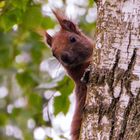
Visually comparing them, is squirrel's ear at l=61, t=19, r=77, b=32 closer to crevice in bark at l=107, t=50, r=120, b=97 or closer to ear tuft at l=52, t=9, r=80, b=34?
ear tuft at l=52, t=9, r=80, b=34

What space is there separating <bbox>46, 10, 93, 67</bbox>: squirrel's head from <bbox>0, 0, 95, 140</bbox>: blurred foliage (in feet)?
0.53

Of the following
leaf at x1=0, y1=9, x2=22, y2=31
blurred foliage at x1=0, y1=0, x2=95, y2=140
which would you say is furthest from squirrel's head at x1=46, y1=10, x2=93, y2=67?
leaf at x1=0, y1=9, x2=22, y2=31

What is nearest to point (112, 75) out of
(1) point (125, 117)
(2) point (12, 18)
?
(1) point (125, 117)

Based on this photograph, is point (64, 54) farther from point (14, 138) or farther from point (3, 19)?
point (14, 138)

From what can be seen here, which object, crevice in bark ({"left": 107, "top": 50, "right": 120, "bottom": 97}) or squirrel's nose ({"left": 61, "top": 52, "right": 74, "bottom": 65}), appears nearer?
crevice in bark ({"left": 107, "top": 50, "right": 120, "bottom": 97})

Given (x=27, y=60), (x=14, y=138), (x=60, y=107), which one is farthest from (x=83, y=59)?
(x=27, y=60)

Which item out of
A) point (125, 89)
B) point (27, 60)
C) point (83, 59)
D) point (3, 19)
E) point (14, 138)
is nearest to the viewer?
point (125, 89)

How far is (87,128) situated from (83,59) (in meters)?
1.78

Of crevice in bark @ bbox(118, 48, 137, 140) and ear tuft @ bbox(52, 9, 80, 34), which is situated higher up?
crevice in bark @ bbox(118, 48, 137, 140)

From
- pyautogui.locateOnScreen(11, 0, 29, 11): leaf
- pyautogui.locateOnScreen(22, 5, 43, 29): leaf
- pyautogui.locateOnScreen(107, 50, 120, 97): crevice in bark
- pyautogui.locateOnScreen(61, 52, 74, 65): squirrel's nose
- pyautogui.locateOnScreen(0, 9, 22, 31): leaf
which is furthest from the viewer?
pyautogui.locateOnScreen(22, 5, 43, 29): leaf

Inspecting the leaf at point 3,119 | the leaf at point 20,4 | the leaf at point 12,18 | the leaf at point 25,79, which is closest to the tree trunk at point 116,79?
the leaf at point 20,4

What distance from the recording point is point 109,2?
3.39 m

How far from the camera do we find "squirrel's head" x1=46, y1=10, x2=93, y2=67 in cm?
491

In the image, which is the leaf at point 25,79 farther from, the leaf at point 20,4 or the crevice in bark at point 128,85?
the crevice in bark at point 128,85
